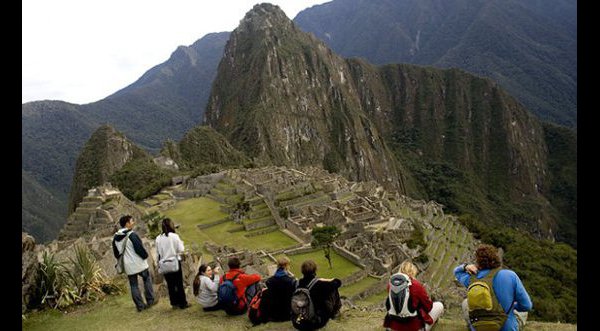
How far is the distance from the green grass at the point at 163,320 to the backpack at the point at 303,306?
0.76m

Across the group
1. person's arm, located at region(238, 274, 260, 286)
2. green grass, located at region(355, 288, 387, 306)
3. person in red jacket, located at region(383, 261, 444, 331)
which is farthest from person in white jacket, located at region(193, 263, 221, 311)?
green grass, located at region(355, 288, 387, 306)

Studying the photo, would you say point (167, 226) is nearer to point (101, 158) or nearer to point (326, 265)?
point (326, 265)

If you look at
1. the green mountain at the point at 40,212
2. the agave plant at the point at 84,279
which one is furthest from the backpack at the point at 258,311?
the green mountain at the point at 40,212

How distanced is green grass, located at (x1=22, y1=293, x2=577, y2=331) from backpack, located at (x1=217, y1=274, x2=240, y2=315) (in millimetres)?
285

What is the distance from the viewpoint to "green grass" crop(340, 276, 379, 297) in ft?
93.9

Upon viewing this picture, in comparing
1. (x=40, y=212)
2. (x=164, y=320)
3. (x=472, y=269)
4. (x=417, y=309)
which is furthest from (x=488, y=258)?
(x=40, y=212)

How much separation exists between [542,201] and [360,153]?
78231 millimetres

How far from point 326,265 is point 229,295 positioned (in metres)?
24.1

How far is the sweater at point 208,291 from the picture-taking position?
1020 cm

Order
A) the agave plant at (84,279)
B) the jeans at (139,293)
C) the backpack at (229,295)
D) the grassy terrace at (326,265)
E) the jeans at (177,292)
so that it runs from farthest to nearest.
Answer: the grassy terrace at (326,265) < the agave plant at (84,279) < the jeans at (177,292) < the jeans at (139,293) < the backpack at (229,295)

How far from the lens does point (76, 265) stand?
12.0 metres

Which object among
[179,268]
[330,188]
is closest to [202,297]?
[179,268]

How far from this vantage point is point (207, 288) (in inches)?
404

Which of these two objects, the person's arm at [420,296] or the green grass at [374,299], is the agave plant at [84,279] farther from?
the green grass at [374,299]
